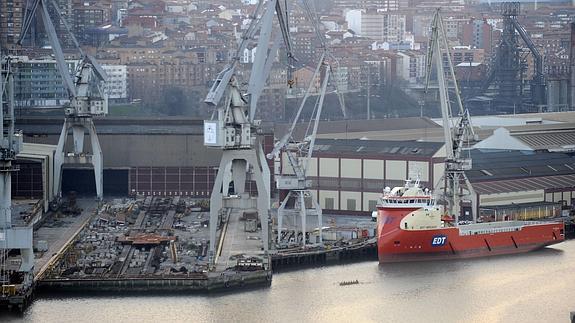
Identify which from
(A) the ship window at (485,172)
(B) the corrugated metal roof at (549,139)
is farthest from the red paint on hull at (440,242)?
(B) the corrugated metal roof at (549,139)

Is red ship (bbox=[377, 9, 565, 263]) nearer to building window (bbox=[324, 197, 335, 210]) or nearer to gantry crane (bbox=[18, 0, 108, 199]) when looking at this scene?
building window (bbox=[324, 197, 335, 210])

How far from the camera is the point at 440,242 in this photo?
31109 millimetres

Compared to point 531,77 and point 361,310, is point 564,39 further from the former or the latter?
point 361,310

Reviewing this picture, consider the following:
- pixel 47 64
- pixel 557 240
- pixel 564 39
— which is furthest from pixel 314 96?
pixel 557 240

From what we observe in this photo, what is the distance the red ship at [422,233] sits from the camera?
30.7 m

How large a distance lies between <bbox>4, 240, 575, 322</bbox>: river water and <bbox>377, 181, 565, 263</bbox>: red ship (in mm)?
615

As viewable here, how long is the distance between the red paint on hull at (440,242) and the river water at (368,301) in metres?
0.58

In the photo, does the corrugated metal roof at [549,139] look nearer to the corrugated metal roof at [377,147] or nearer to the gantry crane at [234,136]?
the corrugated metal roof at [377,147]

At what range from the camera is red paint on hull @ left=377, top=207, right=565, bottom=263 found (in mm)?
30719

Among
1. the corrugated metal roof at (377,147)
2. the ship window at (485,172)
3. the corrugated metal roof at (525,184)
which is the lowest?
the corrugated metal roof at (525,184)

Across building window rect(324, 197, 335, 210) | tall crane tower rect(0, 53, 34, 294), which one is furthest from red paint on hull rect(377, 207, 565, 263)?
tall crane tower rect(0, 53, 34, 294)

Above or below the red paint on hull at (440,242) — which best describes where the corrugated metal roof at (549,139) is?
above

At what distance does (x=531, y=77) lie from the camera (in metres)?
62.0

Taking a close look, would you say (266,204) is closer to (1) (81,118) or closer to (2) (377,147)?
(2) (377,147)
